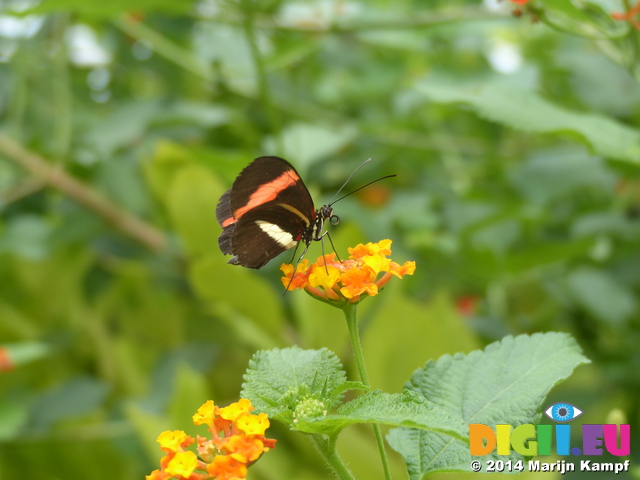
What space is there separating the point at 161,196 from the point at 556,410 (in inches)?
34.5

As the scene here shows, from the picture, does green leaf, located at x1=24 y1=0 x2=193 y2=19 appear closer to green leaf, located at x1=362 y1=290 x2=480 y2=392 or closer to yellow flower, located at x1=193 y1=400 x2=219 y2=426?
green leaf, located at x1=362 y1=290 x2=480 y2=392

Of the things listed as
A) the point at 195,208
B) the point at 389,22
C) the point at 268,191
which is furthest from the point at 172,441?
the point at 389,22

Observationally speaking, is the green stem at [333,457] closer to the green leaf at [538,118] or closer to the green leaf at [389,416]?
the green leaf at [389,416]

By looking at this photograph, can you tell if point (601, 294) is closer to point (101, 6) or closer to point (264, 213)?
point (264, 213)

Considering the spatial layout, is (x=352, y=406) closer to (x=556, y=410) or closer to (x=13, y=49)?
(x=556, y=410)

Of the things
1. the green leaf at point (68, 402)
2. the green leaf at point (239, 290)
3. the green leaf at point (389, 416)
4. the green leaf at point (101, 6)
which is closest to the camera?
the green leaf at point (389, 416)

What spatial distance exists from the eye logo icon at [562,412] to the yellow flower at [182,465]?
0.34 metres

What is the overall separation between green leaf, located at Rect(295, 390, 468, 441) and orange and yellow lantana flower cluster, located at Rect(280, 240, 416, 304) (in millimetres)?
96

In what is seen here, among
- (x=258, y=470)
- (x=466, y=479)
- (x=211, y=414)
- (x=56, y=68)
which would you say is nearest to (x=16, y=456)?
(x=258, y=470)

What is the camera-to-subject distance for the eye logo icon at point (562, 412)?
0.60 m

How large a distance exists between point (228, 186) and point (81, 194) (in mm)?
291

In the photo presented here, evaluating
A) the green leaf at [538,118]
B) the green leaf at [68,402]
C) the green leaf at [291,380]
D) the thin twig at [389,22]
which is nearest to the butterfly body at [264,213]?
the green leaf at [291,380]

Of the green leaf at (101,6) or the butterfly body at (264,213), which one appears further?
the green leaf at (101,6)

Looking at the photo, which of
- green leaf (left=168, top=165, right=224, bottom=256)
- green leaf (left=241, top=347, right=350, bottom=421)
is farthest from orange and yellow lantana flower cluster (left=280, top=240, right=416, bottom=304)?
green leaf (left=168, top=165, right=224, bottom=256)
